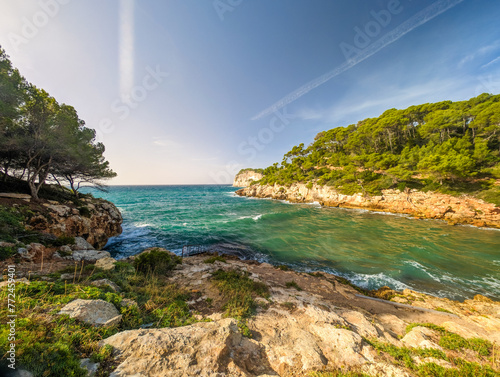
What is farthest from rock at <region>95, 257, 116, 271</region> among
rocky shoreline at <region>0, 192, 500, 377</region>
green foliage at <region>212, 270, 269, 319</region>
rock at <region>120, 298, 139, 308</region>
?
green foliage at <region>212, 270, 269, 319</region>

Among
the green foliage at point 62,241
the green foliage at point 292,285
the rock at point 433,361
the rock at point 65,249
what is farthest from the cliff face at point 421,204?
the green foliage at point 62,241

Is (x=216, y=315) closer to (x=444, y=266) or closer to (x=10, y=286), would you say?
(x=10, y=286)

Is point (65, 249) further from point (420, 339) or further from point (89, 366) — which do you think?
point (420, 339)

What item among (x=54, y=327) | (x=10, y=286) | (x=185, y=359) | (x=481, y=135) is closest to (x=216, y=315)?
(x=185, y=359)

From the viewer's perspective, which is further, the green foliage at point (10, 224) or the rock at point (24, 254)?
the green foliage at point (10, 224)

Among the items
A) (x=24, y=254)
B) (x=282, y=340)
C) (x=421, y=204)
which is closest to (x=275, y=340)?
Result: (x=282, y=340)

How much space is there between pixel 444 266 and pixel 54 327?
59.9 ft

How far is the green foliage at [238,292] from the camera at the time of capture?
4.76 meters

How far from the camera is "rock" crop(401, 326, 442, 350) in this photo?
3729mm

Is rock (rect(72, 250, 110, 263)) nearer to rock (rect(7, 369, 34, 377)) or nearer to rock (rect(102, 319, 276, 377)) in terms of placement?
rock (rect(102, 319, 276, 377))

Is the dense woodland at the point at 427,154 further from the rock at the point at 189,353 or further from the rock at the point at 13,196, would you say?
the rock at the point at 13,196

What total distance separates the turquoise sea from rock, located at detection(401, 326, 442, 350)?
17.6 feet

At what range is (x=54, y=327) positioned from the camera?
288 centimetres

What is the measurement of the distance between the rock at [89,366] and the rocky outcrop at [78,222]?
12502mm
